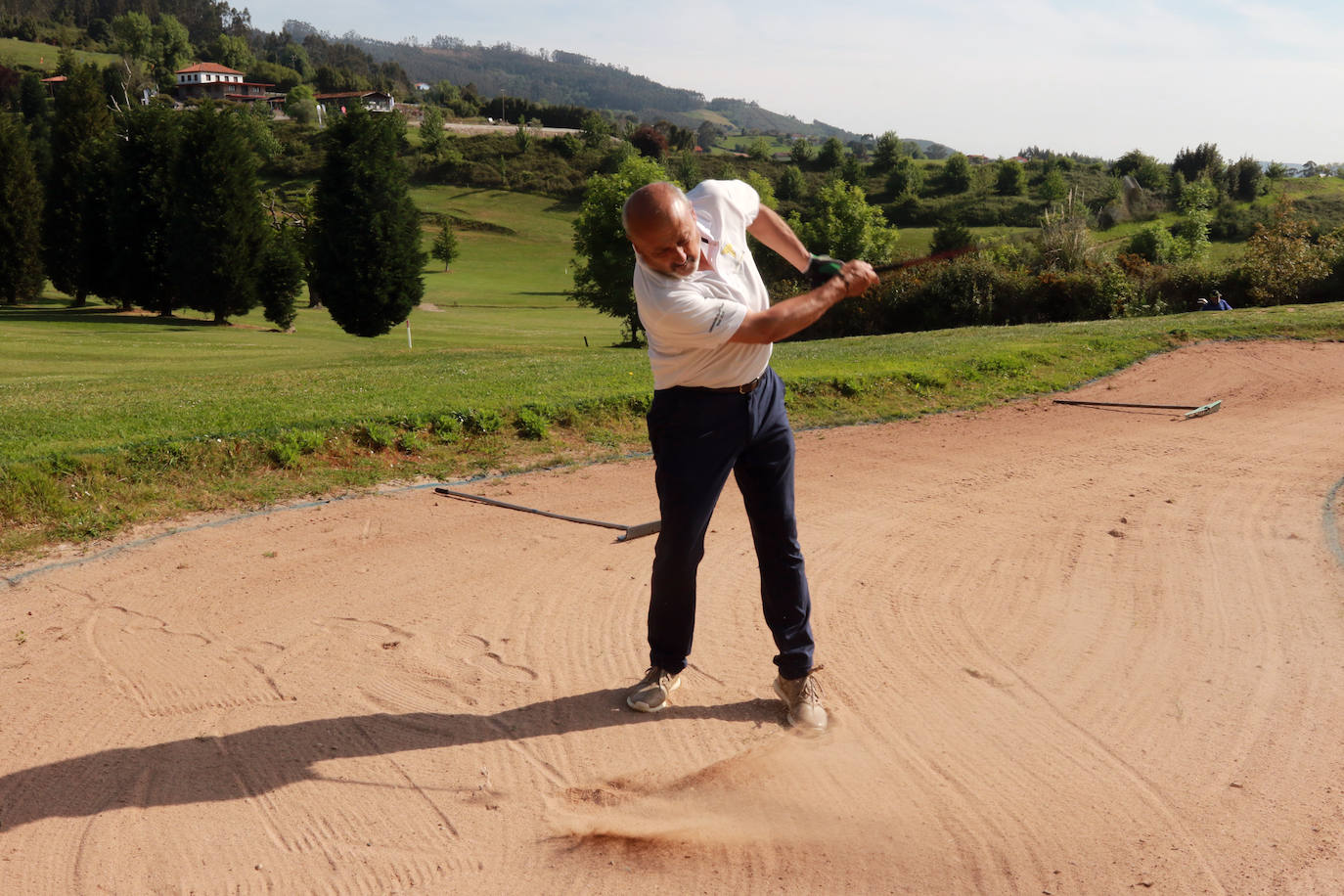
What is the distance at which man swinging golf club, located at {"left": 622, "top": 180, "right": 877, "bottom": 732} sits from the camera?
397cm

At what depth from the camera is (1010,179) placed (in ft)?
331

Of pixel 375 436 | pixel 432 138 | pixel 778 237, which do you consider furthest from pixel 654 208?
pixel 432 138

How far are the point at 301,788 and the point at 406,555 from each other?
281 centimetres

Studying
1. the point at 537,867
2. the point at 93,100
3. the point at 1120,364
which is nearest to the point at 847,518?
the point at 537,867

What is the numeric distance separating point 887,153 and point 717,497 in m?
128

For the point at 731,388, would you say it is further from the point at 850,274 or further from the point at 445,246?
the point at 445,246

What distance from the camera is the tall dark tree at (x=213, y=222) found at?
122 feet

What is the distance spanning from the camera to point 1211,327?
16.6 metres

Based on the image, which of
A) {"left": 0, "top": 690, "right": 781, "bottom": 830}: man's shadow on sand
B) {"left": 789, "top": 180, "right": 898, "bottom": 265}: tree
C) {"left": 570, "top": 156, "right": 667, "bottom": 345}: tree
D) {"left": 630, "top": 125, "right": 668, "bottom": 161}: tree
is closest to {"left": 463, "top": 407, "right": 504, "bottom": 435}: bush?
{"left": 0, "top": 690, "right": 781, "bottom": 830}: man's shadow on sand

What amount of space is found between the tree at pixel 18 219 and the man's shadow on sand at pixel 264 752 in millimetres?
44032

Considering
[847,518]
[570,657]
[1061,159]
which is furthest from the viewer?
[1061,159]

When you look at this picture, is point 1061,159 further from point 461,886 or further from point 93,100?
point 461,886

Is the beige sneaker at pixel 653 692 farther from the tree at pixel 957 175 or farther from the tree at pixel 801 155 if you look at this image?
the tree at pixel 801 155

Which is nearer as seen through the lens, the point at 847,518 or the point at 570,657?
the point at 570,657
